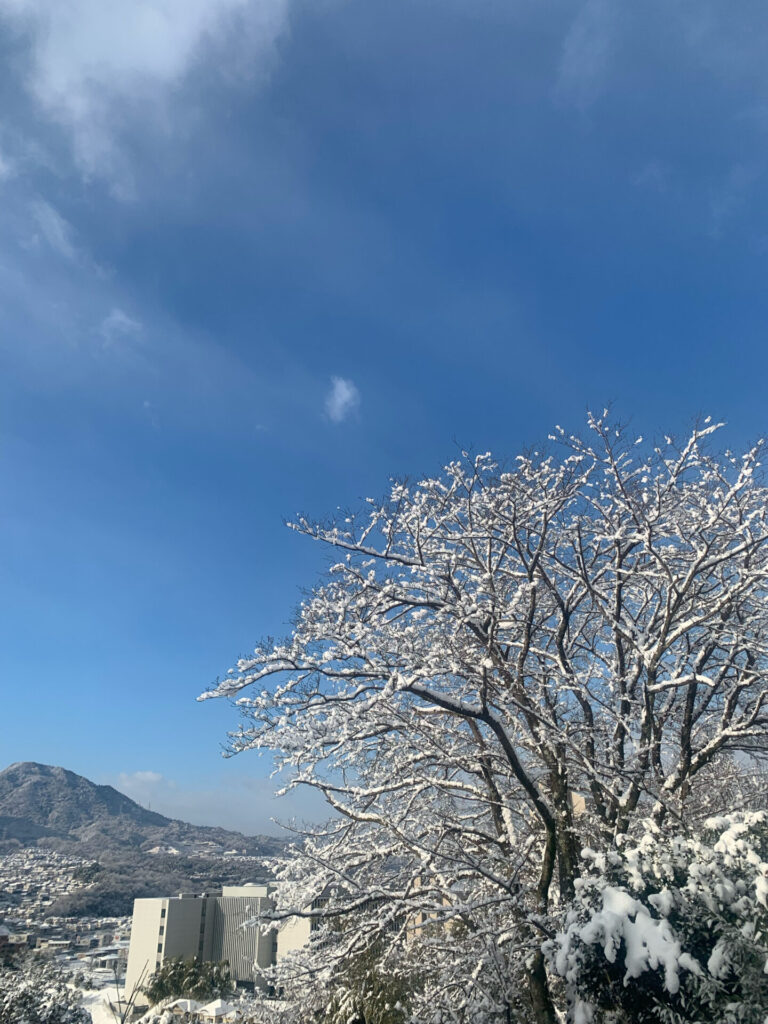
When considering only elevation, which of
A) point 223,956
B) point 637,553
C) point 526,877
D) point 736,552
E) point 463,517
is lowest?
point 223,956

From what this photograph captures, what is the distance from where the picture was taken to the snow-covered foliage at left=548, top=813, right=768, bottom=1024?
453 cm

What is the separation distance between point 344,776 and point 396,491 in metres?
3.81

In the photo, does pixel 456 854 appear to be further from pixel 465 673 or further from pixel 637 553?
pixel 637 553

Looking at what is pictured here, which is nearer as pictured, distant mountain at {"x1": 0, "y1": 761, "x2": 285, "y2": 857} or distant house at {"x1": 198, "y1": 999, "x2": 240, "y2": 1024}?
distant house at {"x1": 198, "y1": 999, "x2": 240, "y2": 1024}

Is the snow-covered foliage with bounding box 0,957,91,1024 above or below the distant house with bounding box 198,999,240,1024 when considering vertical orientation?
above

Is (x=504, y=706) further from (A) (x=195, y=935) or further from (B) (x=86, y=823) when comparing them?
(B) (x=86, y=823)

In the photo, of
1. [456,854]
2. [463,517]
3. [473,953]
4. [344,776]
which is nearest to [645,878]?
[473,953]

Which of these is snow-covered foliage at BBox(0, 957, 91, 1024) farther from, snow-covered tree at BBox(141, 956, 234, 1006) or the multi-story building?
the multi-story building

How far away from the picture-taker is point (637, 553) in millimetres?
8828

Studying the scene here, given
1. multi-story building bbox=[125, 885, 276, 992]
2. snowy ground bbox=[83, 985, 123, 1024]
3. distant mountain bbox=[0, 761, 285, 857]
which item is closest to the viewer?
snowy ground bbox=[83, 985, 123, 1024]

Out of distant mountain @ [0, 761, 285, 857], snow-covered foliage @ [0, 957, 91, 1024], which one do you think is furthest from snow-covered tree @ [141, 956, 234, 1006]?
distant mountain @ [0, 761, 285, 857]

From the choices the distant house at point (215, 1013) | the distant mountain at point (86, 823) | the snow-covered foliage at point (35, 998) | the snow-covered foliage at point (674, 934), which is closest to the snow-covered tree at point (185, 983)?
the distant house at point (215, 1013)

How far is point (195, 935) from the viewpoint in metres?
51.6

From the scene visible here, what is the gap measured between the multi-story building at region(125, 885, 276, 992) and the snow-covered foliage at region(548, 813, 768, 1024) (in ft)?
162
